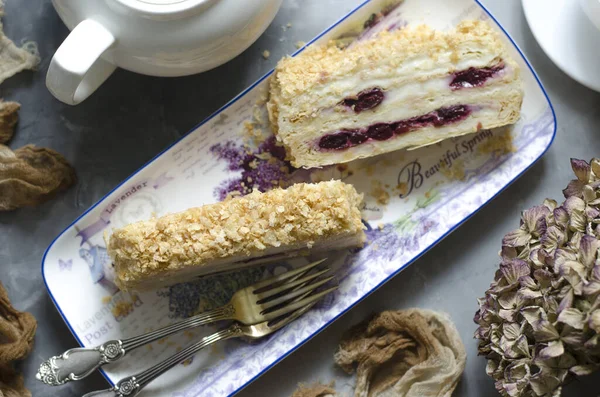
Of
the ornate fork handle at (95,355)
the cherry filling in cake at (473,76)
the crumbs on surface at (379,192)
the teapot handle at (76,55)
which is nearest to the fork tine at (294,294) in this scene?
the ornate fork handle at (95,355)

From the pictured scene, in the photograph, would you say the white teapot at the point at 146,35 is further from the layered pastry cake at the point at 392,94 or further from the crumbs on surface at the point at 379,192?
the crumbs on surface at the point at 379,192

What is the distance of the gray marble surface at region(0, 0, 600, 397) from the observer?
1.83 meters

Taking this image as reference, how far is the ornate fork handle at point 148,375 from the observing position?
67.1 inches

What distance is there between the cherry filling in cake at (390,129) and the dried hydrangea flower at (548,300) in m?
0.33

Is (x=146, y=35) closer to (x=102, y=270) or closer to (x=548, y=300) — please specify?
(x=102, y=270)

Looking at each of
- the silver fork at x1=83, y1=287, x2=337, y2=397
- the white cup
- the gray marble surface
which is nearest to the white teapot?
the gray marble surface

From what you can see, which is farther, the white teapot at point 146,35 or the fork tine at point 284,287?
the fork tine at point 284,287

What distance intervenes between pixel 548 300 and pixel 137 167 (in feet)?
3.60

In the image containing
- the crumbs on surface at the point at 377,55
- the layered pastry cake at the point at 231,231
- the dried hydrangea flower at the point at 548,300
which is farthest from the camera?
the crumbs on surface at the point at 377,55

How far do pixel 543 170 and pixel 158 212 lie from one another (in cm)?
106

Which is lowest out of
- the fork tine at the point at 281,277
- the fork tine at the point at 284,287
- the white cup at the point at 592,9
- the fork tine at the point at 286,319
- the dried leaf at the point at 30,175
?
the fork tine at the point at 286,319

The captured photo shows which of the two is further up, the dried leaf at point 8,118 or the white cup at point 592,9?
the dried leaf at point 8,118

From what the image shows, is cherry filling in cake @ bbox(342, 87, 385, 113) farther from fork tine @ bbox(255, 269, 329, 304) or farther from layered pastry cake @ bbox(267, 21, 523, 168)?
fork tine @ bbox(255, 269, 329, 304)

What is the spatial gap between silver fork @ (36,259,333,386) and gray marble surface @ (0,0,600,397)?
165 millimetres
